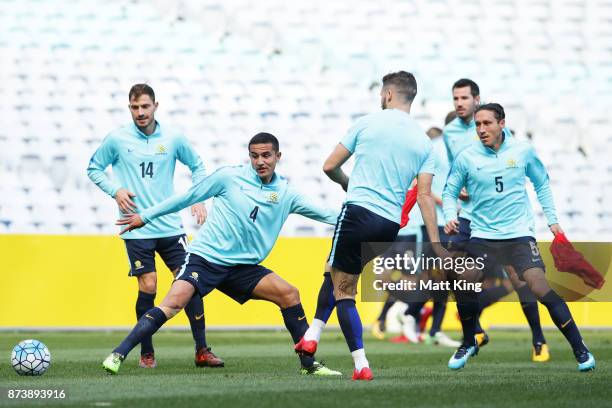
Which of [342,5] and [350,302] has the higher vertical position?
[342,5]

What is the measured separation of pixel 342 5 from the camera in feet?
67.0

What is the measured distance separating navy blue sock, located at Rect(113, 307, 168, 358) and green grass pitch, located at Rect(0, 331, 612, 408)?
0.21 metres

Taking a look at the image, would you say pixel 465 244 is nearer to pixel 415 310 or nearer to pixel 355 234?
pixel 355 234

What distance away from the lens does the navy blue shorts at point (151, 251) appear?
29.8 ft

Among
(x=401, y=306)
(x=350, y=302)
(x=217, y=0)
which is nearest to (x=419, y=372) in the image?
(x=350, y=302)

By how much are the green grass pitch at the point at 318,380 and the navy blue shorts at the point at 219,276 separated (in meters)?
0.62

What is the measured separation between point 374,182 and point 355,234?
359mm

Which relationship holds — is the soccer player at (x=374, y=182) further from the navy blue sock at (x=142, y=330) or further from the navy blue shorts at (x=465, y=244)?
the navy blue shorts at (x=465, y=244)

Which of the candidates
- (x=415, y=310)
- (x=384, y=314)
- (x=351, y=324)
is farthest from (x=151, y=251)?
(x=384, y=314)

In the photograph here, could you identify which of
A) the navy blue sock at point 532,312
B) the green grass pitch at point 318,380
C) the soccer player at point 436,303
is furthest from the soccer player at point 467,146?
the soccer player at point 436,303

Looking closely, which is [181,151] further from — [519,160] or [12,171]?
[12,171]

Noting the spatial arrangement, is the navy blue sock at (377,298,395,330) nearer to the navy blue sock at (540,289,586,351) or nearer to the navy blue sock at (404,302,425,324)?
the navy blue sock at (404,302,425,324)

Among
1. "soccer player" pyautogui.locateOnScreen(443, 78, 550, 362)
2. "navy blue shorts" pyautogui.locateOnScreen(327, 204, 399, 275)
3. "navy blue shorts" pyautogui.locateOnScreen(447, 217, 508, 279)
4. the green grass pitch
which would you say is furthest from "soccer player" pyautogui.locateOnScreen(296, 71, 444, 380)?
"soccer player" pyautogui.locateOnScreen(443, 78, 550, 362)

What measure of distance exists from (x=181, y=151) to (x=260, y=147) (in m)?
1.62
